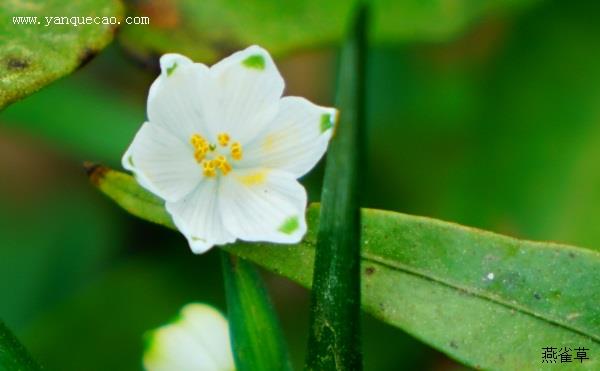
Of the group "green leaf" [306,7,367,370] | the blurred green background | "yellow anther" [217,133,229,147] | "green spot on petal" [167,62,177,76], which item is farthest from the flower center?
the blurred green background

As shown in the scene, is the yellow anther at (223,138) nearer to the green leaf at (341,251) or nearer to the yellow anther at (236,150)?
the yellow anther at (236,150)

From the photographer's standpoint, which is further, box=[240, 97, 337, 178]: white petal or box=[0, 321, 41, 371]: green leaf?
box=[240, 97, 337, 178]: white petal

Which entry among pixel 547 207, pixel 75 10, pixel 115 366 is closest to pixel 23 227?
pixel 115 366

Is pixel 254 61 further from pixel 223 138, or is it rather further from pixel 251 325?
pixel 251 325

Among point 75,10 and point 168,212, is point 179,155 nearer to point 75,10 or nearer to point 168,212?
point 168,212

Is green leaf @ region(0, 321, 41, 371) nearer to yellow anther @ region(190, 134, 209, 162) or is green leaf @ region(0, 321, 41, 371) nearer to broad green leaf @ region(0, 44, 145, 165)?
yellow anther @ region(190, 134, 209, 162)

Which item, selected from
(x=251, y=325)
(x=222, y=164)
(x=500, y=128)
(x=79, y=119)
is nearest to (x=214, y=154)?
(x=222, y=164)

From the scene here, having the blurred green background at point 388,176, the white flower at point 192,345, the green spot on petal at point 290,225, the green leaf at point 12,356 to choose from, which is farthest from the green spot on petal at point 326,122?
the blurred green background at point 388,176
